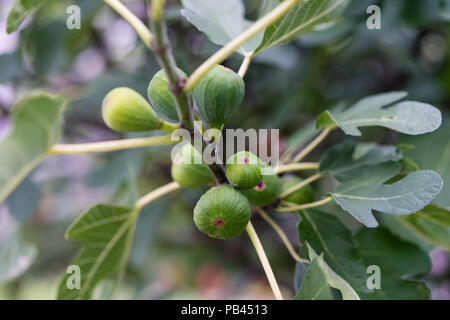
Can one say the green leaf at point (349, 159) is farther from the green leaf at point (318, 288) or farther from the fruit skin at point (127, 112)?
the fruit skin at point (127, 112)

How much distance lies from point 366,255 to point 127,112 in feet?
1.89

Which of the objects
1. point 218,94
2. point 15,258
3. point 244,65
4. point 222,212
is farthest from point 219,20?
point 15,258

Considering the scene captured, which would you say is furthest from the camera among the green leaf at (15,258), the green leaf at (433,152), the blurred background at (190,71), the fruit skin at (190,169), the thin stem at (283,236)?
the blurred background at (190,71)

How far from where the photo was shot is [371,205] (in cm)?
76

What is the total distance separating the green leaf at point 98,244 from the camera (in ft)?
3.05

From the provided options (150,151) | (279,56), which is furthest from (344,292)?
(150,151)

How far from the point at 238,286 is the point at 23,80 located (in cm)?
136

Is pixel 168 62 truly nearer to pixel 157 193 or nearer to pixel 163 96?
pixel 163 96

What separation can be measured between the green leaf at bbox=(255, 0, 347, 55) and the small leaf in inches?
11.5

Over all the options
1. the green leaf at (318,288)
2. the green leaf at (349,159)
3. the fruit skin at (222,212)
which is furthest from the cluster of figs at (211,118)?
the green leaf at (349,159)

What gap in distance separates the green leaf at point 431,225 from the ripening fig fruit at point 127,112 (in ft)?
1.79

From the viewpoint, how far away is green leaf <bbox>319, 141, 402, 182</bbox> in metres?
0.92

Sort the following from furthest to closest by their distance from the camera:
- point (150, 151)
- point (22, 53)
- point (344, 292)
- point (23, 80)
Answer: point (23, 80) < point (22, 53) < point (150, 151) < point (344, 292)
